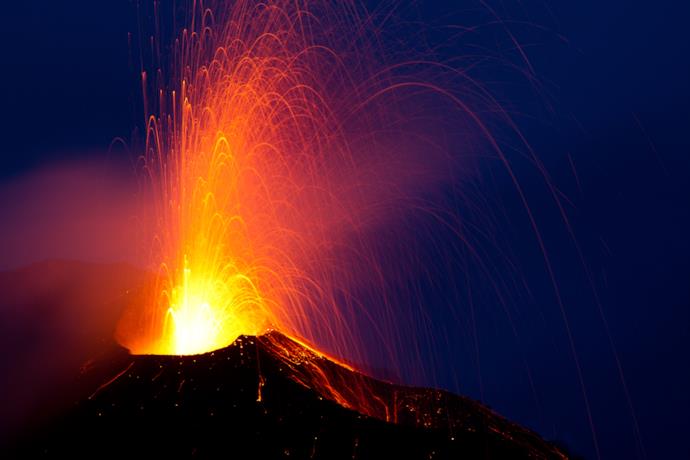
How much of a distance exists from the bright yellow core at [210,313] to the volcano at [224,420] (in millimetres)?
2475

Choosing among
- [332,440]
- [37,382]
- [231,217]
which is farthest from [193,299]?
[332,440]

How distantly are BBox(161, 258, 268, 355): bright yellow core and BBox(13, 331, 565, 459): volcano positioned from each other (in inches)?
97.5

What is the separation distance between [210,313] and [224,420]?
19.6ft

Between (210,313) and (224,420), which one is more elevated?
(210,313)

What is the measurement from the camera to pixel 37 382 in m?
16.1

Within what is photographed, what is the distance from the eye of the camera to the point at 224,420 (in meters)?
13.4

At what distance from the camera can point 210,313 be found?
19000 millimetres

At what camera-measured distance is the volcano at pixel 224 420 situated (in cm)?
1293

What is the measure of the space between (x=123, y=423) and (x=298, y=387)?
3859mm

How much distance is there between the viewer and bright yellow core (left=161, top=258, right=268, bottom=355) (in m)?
18.3

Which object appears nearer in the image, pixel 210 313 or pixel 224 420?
pixel 224 420

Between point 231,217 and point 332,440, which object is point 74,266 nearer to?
point 231,217

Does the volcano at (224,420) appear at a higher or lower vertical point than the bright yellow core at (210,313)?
lower

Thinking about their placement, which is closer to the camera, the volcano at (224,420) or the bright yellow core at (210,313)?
the volcano at (224,420)
